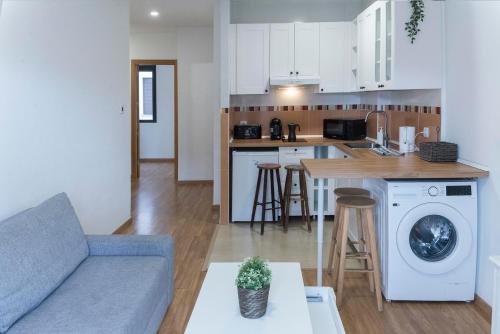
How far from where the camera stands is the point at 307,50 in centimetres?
543

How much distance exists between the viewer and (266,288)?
6.72 ft

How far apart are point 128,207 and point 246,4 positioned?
286 cm

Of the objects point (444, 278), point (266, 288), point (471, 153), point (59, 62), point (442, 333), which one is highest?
point (59, 62)

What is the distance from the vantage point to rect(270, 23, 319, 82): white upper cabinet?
5.39 metres

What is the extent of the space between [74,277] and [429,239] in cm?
232

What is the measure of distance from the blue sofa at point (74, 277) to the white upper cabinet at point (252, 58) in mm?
2899

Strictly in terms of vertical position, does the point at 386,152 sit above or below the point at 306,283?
above

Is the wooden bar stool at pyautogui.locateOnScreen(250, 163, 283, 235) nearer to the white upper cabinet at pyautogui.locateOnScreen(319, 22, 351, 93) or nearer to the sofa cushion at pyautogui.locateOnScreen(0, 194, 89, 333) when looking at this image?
the white upper cabinet at pyautogui.locateOnScreen(319, 22, 351, 93)

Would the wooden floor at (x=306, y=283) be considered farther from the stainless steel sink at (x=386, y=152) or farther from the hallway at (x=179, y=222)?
the stainless steel sink at (x=386, y=152)

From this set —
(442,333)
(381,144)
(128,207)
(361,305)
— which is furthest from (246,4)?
(442,333)

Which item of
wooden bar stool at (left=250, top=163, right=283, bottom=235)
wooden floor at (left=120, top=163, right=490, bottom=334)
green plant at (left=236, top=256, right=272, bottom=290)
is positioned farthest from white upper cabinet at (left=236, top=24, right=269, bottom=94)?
green plant at (left=236, top=256, right=272, bottom=290)

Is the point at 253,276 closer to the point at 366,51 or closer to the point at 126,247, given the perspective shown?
the point at 126,247

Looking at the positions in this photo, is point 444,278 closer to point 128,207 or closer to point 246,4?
→ point 128,207

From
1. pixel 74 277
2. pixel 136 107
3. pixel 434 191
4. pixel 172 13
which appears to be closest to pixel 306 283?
pixel 434 191
